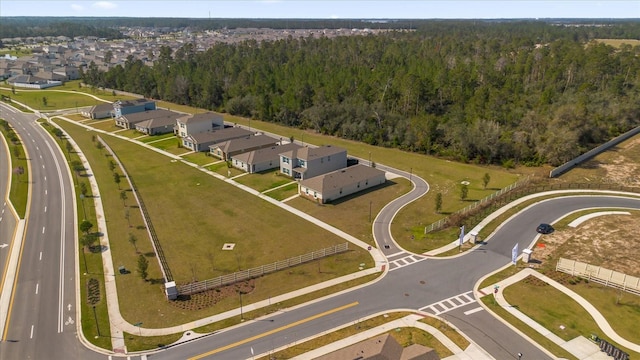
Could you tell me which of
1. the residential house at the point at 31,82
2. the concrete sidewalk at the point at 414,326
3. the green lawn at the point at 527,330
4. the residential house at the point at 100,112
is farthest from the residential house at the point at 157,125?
the residential house at the point at 31,82

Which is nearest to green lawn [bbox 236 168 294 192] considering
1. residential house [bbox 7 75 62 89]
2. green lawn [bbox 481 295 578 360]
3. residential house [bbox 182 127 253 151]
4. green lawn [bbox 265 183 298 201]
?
green lawn [bbox 265 183 298 201]

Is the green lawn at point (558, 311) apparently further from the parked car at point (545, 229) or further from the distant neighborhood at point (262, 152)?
the distant neighborhood at point (262, 152)

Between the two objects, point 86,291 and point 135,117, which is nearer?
point 86,291

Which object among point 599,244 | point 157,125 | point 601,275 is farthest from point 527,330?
point 157,125

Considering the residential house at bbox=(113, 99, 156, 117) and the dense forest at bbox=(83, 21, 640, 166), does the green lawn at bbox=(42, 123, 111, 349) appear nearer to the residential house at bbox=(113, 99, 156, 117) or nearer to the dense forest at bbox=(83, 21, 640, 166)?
the residential house at bbox=(113, 99, 156, 117)

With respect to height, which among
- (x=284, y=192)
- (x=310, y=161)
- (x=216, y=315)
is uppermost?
(x=310, y=161)

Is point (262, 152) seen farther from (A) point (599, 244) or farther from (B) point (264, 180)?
(A) point (599, 244)
